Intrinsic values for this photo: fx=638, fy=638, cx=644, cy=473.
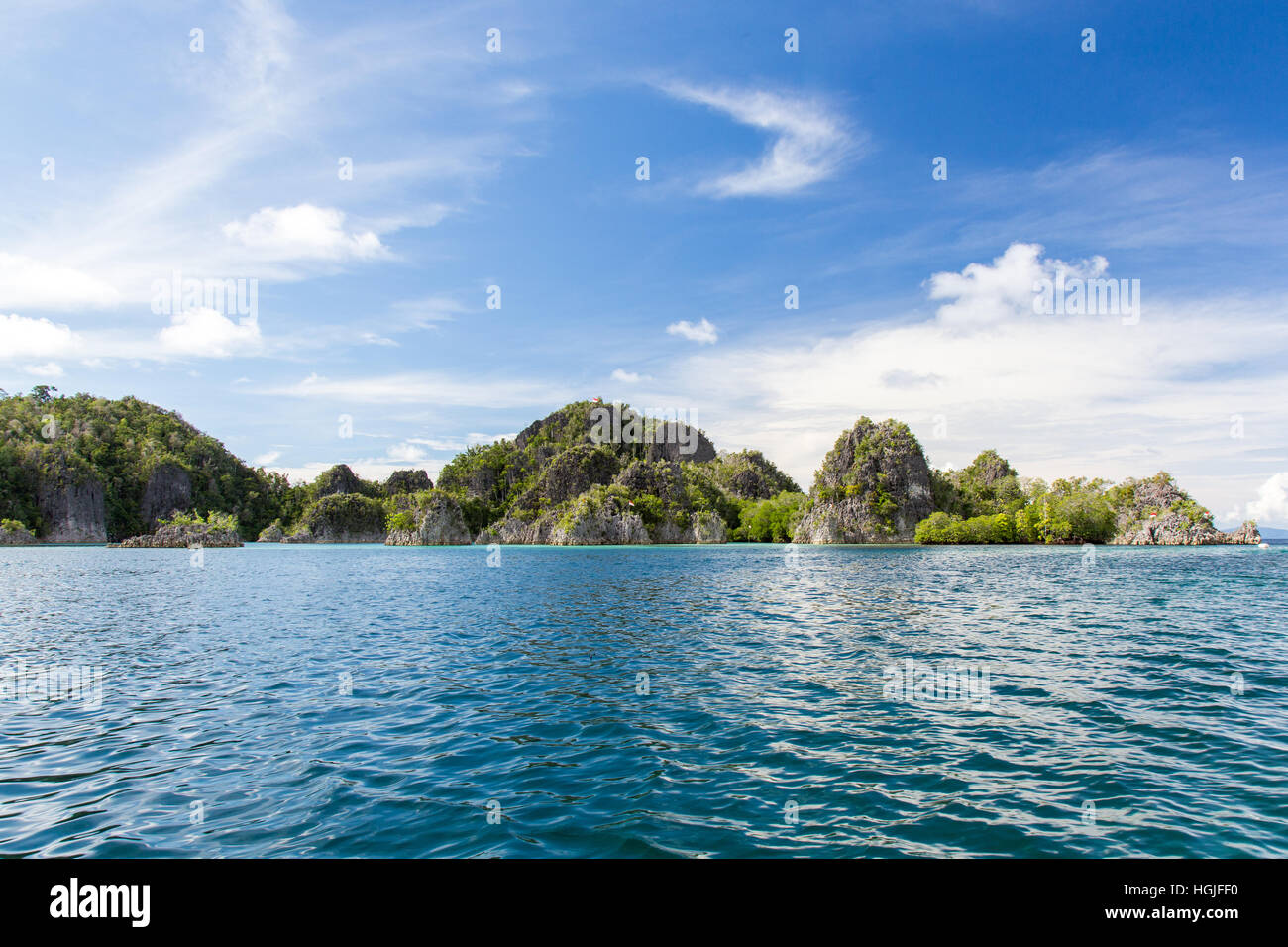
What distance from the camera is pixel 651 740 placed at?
13.4 metres

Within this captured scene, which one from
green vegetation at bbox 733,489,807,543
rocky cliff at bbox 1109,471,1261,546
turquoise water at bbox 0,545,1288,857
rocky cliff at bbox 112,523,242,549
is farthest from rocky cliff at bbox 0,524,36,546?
rocky cliff at bbox 1109,471,1261,546

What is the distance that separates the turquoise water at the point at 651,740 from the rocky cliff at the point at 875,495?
13878cm

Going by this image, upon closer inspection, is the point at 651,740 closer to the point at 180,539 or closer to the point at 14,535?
the point at 180,539

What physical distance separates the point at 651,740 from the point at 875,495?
546 ft

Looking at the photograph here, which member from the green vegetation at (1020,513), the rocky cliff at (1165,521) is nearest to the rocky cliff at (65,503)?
the green vegetation at (1020,513)

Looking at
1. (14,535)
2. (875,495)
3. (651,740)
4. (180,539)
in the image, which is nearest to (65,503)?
(14,535)

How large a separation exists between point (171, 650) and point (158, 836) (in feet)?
57.6

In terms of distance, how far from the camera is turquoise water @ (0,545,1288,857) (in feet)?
30.4

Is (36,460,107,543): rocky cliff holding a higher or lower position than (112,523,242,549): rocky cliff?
higher

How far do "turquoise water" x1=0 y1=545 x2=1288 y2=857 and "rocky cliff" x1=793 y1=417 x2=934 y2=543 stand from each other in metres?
139

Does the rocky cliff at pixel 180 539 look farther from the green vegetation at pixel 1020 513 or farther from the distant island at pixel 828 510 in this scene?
the green vegetation at pixel 1020 513

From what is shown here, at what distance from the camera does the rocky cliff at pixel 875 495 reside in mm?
165500

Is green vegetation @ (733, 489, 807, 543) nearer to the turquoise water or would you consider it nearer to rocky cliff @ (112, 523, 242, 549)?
rocky cliff @ (112, 523, 242, 549)
